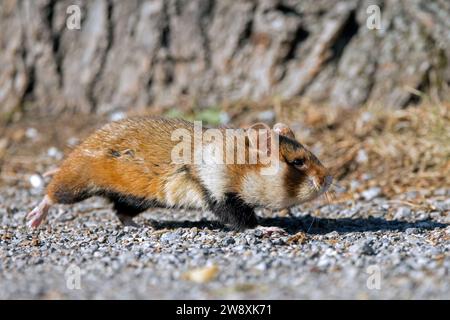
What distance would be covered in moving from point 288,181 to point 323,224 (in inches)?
29.5

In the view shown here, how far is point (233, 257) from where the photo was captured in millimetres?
4832

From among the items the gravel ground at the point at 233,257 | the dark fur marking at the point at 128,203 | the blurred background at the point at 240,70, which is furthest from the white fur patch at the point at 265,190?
the blurred background at the point at 240,70

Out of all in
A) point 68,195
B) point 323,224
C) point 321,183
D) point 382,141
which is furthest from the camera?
point 382,141

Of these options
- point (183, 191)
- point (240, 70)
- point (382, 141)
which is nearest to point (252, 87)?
point (240, 70)

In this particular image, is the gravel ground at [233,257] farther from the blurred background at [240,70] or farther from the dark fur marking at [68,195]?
the blurred background at [240,70]

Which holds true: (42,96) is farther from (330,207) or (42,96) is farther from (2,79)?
(330,207)

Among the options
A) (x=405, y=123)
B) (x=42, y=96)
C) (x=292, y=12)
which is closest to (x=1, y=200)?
(x=42, y=96)

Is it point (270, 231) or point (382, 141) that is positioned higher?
point (382, 141)

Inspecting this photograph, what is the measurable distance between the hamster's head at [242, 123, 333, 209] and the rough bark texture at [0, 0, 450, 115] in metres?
2.99

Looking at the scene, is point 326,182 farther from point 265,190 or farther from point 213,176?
point 213,176

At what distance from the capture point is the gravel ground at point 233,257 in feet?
13.6

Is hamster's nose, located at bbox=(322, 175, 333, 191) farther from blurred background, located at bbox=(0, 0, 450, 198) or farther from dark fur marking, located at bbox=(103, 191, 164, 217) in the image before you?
blurred background, located at bbox=(0, 0, 450, 198)

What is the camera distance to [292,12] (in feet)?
28.4
